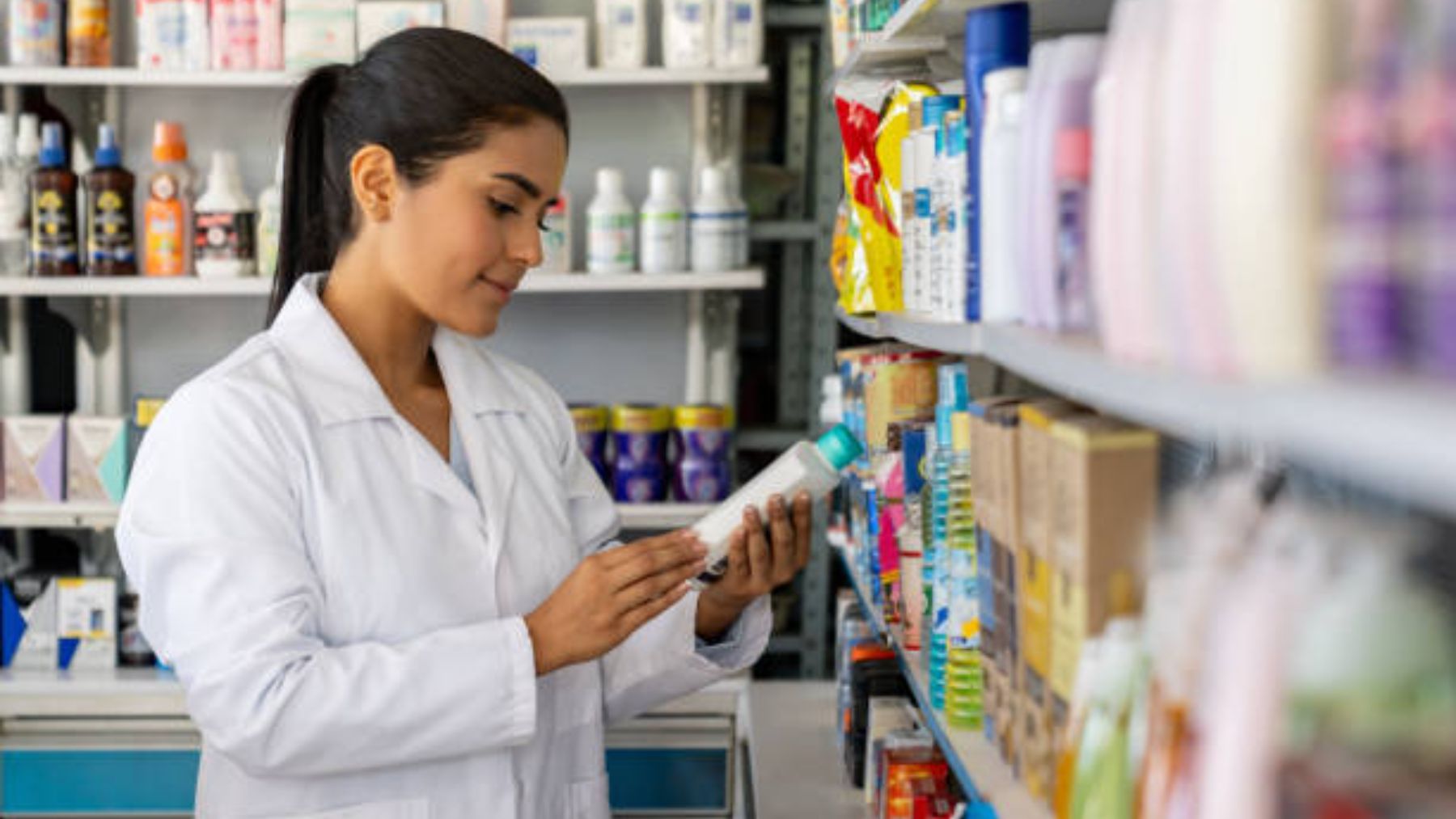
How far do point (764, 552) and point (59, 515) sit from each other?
206 centimetres

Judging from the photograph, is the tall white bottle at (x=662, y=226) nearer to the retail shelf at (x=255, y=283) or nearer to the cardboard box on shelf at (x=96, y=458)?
the retail shelf at (x=255, y=283)

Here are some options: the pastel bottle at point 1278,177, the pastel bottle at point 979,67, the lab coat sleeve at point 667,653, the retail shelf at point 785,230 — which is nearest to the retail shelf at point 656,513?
the retail shelf at point 785,230

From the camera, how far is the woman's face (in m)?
1.90

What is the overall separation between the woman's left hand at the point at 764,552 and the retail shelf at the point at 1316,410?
0.89 metres

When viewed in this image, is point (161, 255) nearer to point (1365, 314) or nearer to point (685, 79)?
point (685, 79)

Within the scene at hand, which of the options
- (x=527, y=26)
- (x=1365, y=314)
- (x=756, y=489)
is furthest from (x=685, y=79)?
(x=1365, y=314)

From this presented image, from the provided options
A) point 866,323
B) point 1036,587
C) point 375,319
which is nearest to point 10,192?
point 375,319

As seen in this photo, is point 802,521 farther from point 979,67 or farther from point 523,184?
point 979,67

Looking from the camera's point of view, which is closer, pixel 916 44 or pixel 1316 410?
pixel 1316 410

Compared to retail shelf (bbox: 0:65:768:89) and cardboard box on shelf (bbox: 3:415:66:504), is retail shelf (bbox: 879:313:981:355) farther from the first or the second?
cardboard box on shelf (bbox: 3:415:66:504)

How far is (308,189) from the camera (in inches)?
83.4

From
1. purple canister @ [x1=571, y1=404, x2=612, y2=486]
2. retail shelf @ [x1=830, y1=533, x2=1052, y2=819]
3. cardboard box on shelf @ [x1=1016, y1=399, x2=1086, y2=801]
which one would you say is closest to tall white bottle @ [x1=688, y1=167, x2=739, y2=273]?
purple canister @ [x1=571, y1=404, x2=612, y2=486]

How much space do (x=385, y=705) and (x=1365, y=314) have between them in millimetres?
1360

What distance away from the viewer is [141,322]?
12.4 ft
